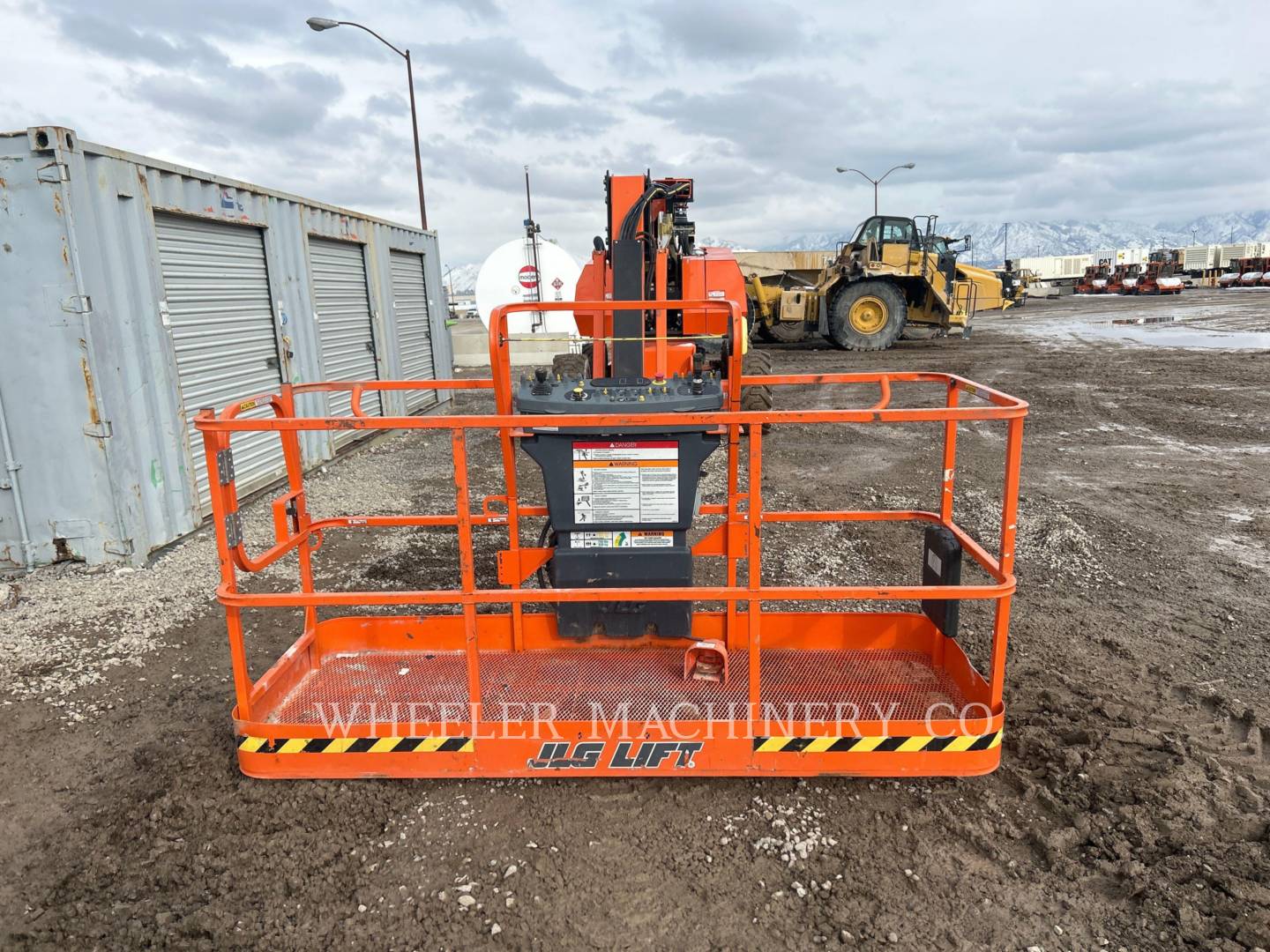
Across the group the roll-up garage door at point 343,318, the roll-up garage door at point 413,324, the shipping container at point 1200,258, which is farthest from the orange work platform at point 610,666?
the shipping container at point 1200,258

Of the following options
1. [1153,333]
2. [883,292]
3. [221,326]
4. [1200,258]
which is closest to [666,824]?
[221,326]

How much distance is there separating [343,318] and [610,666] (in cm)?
758

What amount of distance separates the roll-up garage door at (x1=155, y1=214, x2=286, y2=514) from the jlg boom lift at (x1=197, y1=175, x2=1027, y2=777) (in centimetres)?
316

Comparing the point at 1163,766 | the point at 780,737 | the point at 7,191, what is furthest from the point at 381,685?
the point at 7,191

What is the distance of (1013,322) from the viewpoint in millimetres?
28125

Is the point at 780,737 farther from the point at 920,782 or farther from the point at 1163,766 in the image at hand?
the point at 1163,766

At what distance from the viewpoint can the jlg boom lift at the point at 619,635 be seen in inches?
123

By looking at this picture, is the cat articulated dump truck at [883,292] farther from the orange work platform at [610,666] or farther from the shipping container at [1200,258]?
the shipping container at [1200,258]

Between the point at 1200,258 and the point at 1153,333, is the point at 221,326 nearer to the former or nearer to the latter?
the point at 1153,333

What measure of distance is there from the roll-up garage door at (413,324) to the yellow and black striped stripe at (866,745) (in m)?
9.94

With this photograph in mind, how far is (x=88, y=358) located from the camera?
5.50 m

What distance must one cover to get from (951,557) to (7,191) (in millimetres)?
6106

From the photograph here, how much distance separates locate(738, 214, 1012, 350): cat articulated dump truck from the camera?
62.4ft

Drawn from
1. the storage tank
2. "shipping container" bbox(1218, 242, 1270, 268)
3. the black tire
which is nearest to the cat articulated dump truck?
the black tire
